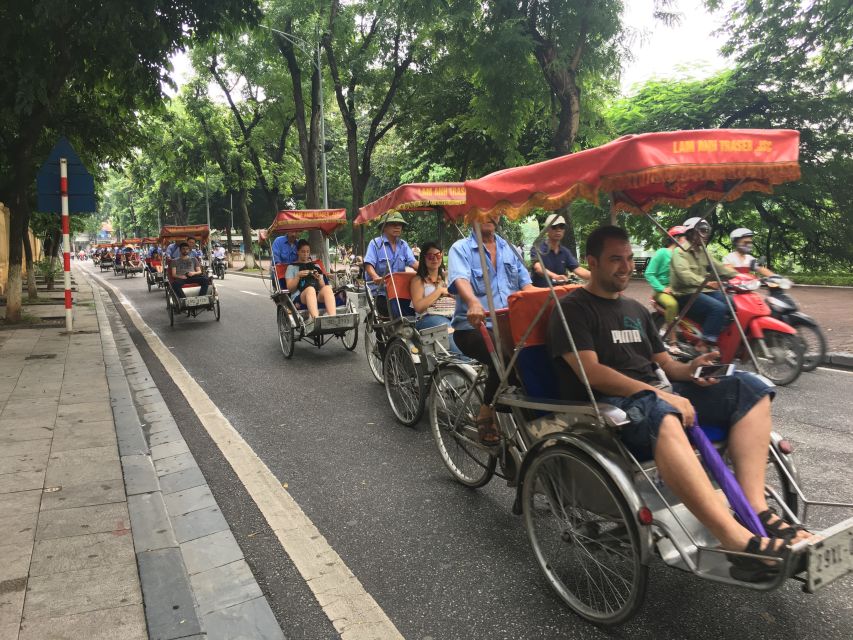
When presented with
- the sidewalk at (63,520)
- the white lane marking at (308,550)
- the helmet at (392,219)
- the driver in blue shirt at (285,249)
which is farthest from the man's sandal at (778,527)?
the driver in blue shirt at (285,249)

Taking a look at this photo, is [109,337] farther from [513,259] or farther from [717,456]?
[717,456]

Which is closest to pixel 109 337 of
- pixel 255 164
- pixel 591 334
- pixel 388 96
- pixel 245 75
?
pixel 591 334

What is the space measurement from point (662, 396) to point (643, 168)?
96 cm

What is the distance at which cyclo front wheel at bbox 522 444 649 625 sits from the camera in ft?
7.98

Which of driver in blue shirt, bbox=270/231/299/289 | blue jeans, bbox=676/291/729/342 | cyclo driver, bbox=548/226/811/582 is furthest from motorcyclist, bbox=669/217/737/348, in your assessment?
driver in blue shirt, bbox=270/231/299/289

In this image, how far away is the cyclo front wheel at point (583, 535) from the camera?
2432 millimetres

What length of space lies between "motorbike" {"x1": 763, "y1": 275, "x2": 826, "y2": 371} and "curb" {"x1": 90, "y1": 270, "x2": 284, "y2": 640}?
619cm

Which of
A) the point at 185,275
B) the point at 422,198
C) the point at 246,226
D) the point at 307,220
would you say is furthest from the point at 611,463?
the point at 246,226

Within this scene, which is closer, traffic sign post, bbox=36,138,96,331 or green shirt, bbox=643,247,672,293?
green shirt, bbox=643,247,672,293

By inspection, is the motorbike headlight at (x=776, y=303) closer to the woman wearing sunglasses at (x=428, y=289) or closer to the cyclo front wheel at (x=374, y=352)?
the woman wearing sunglasses at (x=428, y=289)

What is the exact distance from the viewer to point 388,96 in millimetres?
20906

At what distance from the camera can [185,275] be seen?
12812mm

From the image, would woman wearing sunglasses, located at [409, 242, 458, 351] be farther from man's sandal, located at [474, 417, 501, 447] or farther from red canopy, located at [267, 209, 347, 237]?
red canopy, located at [267, 209, 347, 237]

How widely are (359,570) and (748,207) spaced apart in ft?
63.9
